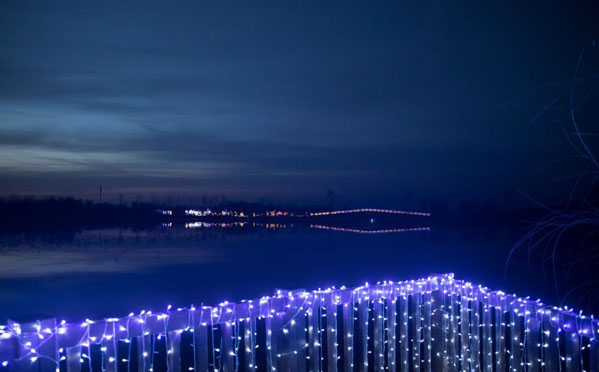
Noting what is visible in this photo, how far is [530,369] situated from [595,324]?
0.90 m

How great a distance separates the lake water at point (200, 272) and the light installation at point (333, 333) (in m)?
5.96

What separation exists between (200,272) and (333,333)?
16.9 meters

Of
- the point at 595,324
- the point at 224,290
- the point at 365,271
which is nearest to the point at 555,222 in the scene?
the point at 595,324

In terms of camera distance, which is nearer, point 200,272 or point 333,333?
point 333,333

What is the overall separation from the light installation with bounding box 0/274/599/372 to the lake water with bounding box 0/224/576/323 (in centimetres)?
596

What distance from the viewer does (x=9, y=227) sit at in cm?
5325

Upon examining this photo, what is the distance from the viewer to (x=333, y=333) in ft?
14.2

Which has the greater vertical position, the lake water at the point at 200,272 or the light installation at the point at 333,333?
the light installation at the point at 333,333

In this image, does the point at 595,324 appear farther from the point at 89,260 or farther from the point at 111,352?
the point at 89,260

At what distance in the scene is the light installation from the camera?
292 centimetres

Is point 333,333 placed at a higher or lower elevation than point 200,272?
higher

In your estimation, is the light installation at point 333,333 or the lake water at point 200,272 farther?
the lake water at point 200,272

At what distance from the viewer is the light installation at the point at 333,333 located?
2.92 m

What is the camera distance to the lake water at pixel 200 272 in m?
14.3
